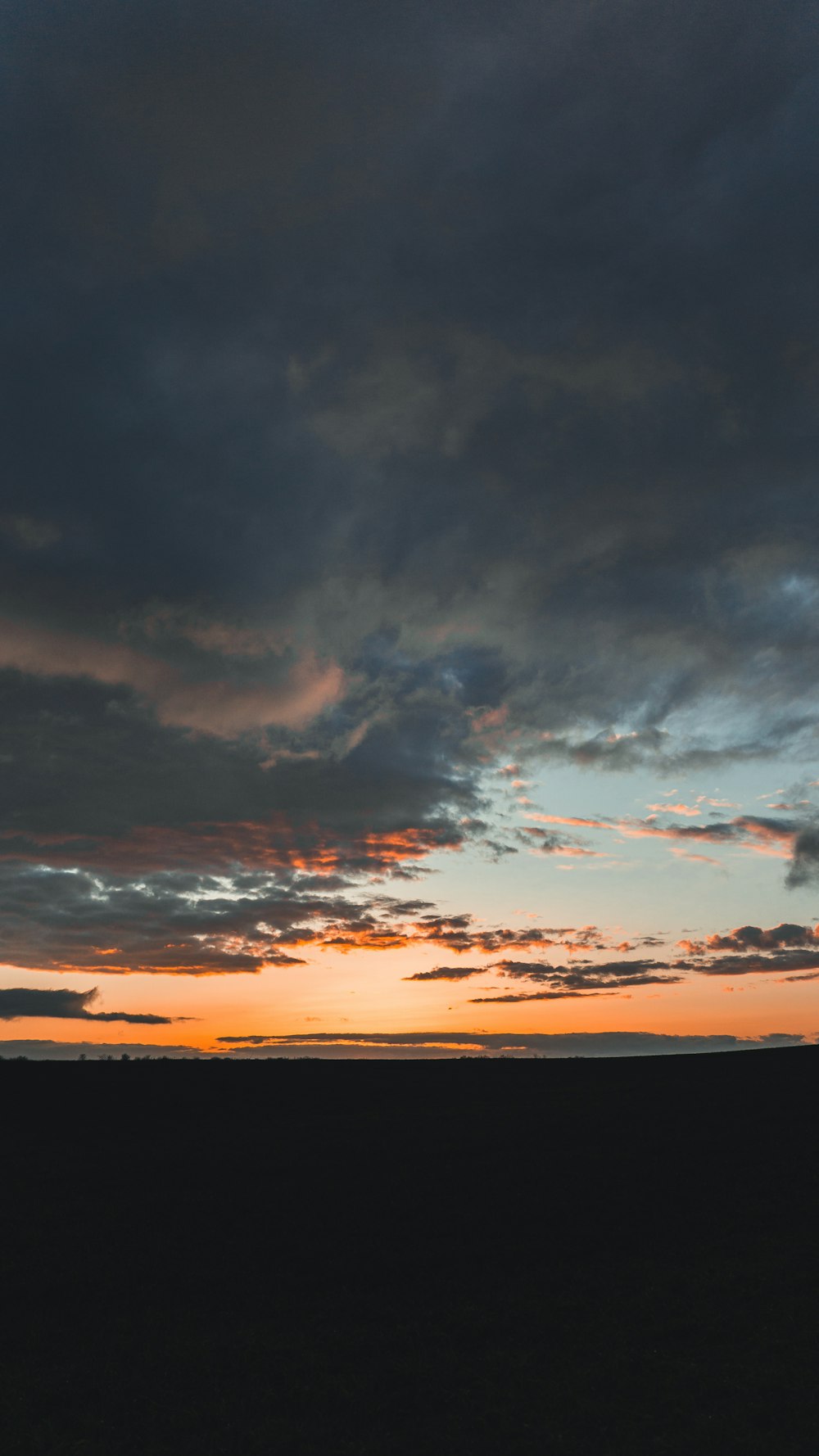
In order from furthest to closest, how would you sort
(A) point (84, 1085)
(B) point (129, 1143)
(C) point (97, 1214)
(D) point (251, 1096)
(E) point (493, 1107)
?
(A) point (84, 1085)
(D) point (251, 1096)
(E) point (493, 1107)
(B) point (129, 1143)
(C) point (97, 1214)

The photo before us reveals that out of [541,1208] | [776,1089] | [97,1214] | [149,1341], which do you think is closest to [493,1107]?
[776,1089]

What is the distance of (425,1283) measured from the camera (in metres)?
27.1

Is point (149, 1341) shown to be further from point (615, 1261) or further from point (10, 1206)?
point (10, 1206)

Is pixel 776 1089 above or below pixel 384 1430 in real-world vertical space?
above

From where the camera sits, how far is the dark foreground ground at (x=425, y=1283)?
63.4 feet

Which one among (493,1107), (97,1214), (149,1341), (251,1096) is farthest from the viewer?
(251,1096)

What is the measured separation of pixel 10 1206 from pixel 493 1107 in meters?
28.0

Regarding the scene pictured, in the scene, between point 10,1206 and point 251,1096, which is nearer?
point 10,1206

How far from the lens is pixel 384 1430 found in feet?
62.5

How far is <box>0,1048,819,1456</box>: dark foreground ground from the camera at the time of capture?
19312 mm

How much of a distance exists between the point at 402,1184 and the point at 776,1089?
27013 mm

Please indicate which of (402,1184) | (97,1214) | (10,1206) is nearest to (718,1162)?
(402,1184)

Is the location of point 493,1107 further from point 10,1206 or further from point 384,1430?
point 384,1430

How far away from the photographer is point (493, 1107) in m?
53.5
